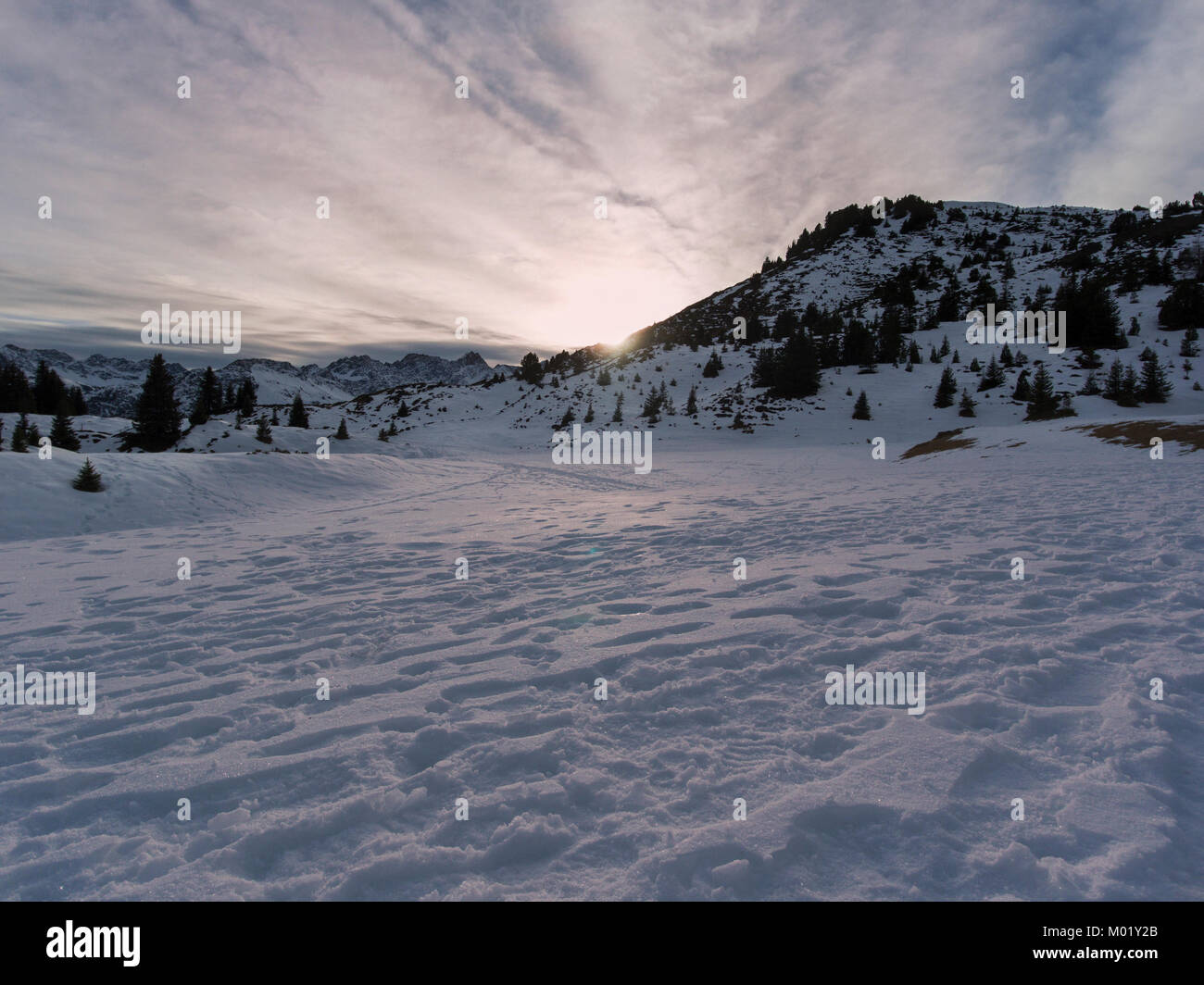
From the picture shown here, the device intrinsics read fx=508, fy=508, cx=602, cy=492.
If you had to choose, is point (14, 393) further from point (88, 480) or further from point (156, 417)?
point (88, 480)

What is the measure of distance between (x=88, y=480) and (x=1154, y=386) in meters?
42.2

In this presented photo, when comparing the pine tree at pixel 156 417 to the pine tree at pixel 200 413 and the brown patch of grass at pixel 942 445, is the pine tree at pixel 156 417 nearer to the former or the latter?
the pine tree at pixel 200 413

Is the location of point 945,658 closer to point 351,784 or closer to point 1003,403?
point 351,784

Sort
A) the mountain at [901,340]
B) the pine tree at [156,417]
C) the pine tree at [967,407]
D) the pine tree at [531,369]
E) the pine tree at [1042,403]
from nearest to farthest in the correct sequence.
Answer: the pine tree at [1042,403] < the pine tree at [156,417] < the pine tree at [967,407] < the mountain at [901,340] < the pine tree at [531,369]

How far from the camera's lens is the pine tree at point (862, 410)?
103 ft

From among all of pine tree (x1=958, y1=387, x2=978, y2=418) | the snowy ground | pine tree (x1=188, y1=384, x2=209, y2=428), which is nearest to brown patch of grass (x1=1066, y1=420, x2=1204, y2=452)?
the snowy ground

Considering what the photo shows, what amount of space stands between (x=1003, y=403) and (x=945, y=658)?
3350 centimetres

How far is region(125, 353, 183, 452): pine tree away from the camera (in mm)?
27484

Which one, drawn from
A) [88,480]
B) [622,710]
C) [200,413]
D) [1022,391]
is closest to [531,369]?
[200,413]

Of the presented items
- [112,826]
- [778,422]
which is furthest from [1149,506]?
[778,422]

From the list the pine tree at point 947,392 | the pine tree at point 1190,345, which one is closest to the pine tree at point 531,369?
the pine tree at point 947,392

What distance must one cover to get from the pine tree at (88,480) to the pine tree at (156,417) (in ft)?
61.1
